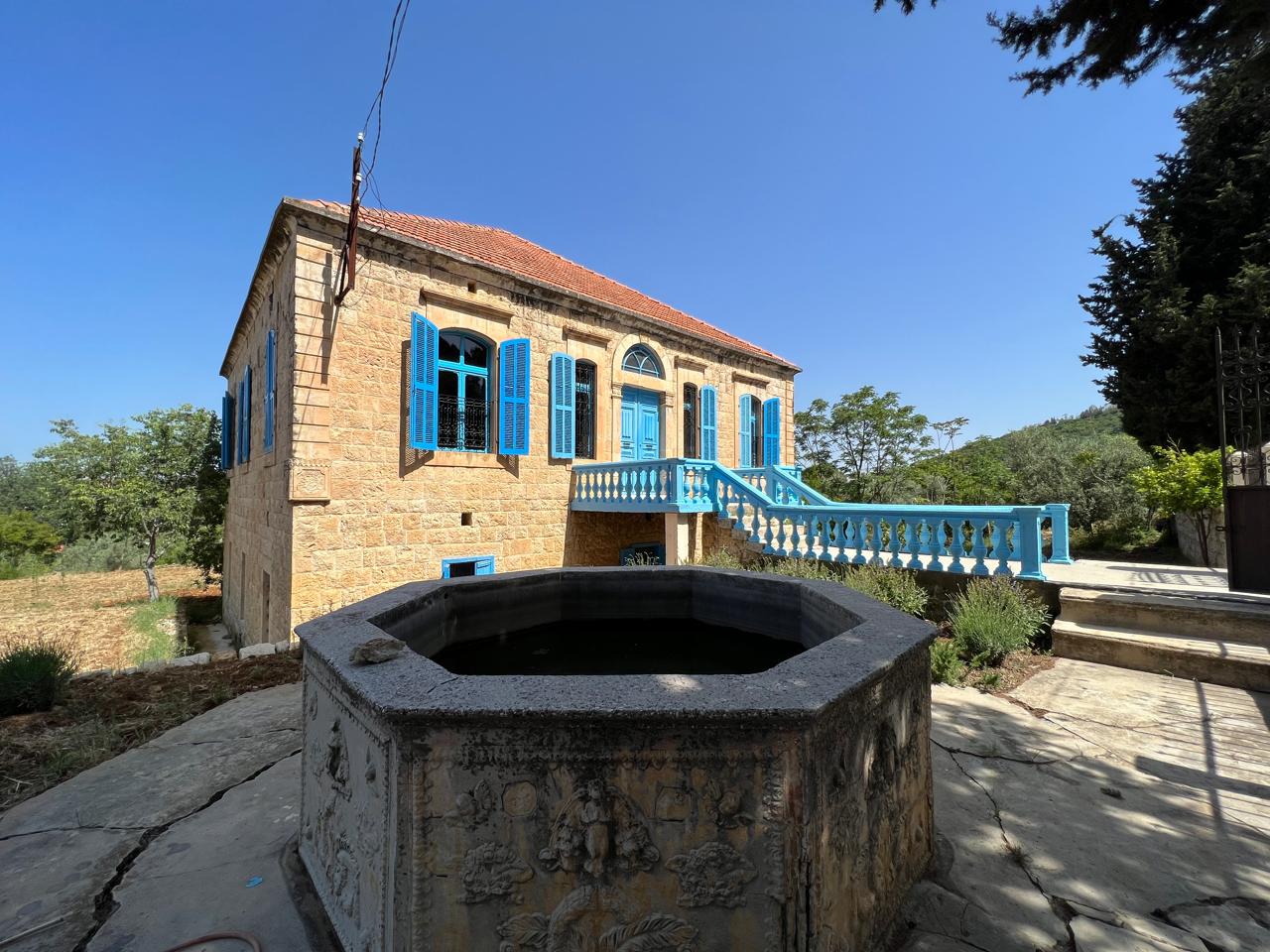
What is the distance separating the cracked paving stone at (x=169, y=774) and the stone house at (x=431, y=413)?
313 cm

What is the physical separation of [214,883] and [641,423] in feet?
31.2

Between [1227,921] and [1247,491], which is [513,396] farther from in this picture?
[1247,491]

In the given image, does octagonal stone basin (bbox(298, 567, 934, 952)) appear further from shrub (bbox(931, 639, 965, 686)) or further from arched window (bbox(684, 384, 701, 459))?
arched window (bbox(684, 384, 701, 459))

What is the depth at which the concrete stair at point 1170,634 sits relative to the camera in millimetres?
4246

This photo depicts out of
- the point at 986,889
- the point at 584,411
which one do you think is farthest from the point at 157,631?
the point at 986,889

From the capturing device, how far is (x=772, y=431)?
531 inches

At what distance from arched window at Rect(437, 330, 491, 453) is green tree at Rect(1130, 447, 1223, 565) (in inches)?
467

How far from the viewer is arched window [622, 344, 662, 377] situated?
10.6 metres

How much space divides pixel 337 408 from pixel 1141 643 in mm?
9472

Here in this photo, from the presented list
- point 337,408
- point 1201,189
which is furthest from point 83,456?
point 1201,189

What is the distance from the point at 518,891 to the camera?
135cm

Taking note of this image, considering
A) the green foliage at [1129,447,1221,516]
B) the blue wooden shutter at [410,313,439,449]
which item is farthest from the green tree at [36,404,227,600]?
the green foliage at [1129,447,1221,516]

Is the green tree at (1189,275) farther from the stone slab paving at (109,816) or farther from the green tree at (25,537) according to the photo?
the green tree at (25,537)

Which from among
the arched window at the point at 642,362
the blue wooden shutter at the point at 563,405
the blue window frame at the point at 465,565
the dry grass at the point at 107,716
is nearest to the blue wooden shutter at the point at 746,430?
the arched window at the point at 642,362
